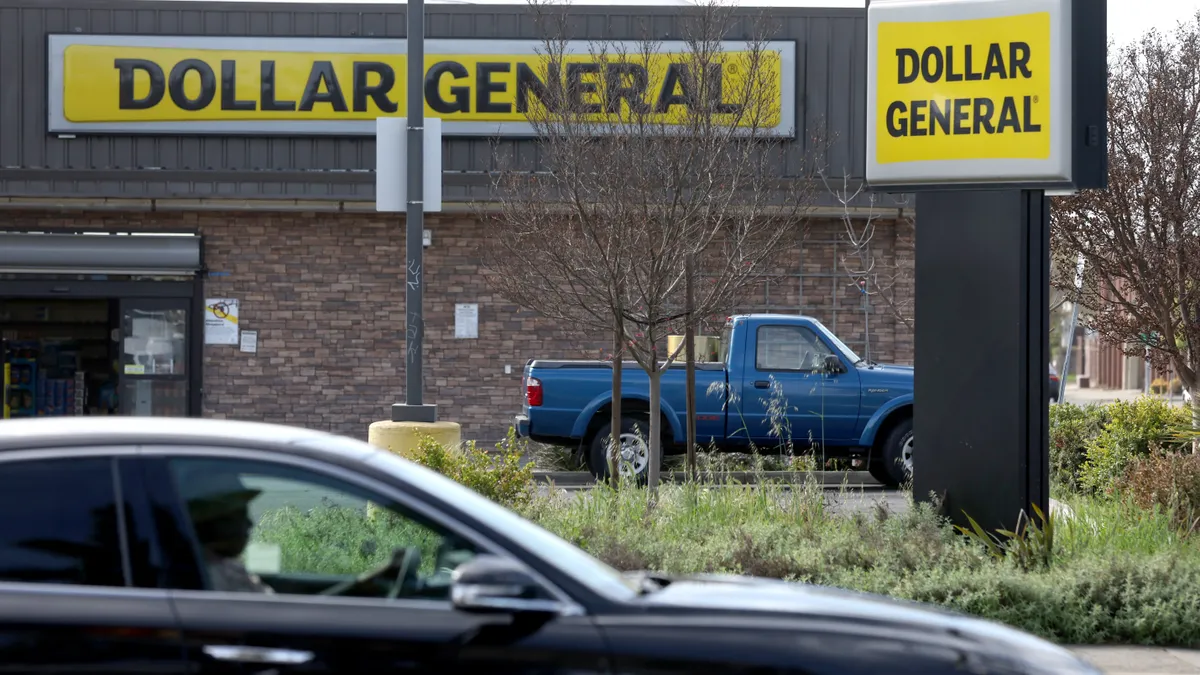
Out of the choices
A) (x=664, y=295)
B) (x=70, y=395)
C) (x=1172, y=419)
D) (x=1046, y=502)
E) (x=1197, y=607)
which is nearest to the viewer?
(x=1197, y=607)

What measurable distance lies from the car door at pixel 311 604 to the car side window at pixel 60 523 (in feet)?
0.48

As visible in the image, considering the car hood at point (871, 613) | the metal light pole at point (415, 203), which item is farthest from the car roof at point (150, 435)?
the metal light pole at point (415, 203)

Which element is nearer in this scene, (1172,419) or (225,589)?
(225,589)

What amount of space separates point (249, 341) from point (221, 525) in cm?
1622

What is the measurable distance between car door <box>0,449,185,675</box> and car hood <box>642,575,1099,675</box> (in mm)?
1327

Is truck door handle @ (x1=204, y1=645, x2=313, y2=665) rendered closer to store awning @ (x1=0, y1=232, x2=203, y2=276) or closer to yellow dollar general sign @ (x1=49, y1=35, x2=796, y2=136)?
yellow dollar general sign @ (x1=49, y1=35, x2=796, y2=136)

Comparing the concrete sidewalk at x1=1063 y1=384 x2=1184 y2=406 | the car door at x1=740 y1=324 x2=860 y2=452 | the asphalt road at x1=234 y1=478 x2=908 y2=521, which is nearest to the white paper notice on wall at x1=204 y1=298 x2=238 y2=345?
the asphalt road at x1=234 y1=478 x2=908 y2=521

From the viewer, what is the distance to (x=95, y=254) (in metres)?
18.9

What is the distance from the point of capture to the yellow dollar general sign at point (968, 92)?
345 inches

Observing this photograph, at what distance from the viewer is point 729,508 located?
31.0 ft

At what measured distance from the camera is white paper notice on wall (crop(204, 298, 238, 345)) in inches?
760

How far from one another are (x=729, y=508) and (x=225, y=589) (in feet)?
20.3

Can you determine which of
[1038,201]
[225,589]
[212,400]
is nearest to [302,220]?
[212,400]

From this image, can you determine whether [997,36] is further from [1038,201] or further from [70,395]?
[70,395]
